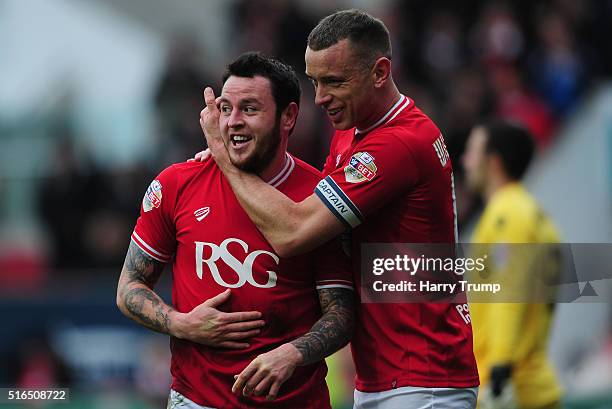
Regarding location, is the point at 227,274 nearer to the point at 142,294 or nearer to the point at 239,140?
the point at 142,294

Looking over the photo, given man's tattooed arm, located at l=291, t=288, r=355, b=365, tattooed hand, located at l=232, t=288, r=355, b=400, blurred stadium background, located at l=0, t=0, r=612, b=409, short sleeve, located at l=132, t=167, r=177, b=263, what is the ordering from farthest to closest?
1. blurred stadium background, located at l=0, t=0, r=612, b=409
2. short sleeve, located at l=132, t=167, r=177, b=263
3. man's tattooed arm, located at l=291, t=288, r=355, b=365
4. tattooed hand, located at l=232, t=288, r=355, b=400

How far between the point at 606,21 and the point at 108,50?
290 inches

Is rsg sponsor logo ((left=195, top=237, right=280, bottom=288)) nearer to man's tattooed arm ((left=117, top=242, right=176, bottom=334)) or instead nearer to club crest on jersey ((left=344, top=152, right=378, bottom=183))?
man's tattooed arm ((left=117, top=242, right=176, bottom=334))

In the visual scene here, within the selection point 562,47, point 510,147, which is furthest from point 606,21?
point 510,147

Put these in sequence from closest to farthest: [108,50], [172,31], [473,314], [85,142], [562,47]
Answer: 1. [473,314]
2. [562,47]
3. [85,142]
4. [108,50]
5. [172,31]

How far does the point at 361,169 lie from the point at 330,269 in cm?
48

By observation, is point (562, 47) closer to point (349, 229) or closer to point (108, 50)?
point (108, 50)

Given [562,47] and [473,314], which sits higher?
[562,47]

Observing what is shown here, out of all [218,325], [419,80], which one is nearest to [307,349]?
[218,325]

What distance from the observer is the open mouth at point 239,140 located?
533cm

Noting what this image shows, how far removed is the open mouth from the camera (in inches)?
210

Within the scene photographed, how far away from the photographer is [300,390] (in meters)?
5.34

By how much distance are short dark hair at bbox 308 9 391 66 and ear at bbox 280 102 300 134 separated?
274mm

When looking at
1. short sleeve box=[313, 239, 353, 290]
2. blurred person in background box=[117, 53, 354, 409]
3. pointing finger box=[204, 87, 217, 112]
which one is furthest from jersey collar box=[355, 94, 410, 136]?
pointing finger box=[204, 87, 217, 112]
